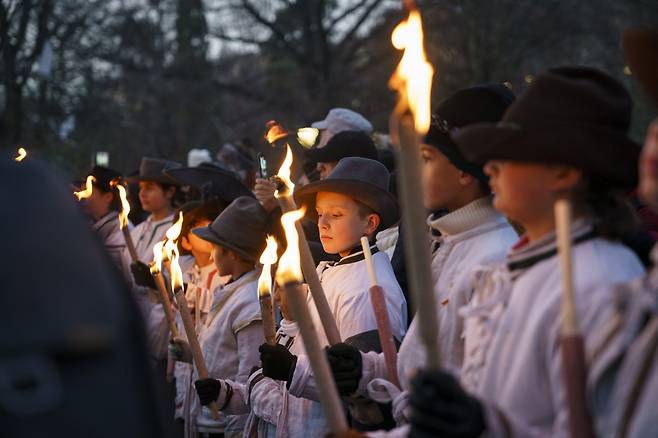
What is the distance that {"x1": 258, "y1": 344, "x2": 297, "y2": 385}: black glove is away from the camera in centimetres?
403

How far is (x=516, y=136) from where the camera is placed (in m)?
2.66

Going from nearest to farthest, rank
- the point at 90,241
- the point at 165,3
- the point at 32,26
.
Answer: the point at 90,241 → the point at 32,26 → the point at 165,3

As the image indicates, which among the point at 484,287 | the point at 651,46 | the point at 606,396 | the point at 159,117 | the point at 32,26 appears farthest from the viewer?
the point at 159,117

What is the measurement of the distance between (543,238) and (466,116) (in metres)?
1.14

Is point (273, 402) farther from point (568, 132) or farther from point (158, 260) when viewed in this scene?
point (568, 132)

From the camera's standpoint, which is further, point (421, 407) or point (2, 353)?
point (421, 407)

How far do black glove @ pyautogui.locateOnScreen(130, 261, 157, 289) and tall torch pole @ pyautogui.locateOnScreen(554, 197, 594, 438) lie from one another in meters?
4.77

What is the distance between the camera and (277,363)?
13.2ft

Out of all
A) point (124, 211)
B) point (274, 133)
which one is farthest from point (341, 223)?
point (124, 211)

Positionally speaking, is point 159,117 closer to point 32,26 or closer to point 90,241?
point 32,26

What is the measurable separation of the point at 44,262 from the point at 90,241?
0.36 feet

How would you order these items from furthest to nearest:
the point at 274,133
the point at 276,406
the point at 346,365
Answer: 1. the point at 276,406
2. the point at 274,133
3. the point at 346,365

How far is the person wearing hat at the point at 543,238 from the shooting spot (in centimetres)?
244

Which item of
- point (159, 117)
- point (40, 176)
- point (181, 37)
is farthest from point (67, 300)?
point (159, 117)
